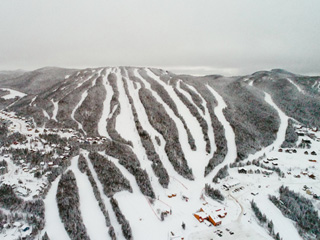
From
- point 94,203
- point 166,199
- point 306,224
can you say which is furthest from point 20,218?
point 306,224

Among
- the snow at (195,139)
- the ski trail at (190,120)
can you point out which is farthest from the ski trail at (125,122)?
the ski trail at (190,120)

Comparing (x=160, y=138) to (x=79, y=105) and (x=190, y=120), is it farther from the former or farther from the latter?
(x=79, y=105)

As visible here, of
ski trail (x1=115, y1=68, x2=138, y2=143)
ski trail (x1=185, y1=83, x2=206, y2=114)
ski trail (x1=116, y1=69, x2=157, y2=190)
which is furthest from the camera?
ski trail (x1=185, y1=83, x2=206, y2=114)

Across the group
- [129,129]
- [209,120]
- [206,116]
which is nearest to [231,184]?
[209,120]

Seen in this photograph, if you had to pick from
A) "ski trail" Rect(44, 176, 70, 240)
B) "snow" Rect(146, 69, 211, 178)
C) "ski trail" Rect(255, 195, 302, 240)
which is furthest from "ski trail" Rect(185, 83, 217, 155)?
"ski trail" Rect(44, 176, 70, 240)

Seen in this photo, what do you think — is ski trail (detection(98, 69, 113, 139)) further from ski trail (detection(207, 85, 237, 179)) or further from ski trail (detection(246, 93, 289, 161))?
ski trail (detection(246, 93, 289, 161))

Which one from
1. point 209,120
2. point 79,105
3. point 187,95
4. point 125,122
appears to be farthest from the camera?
point 187,95
